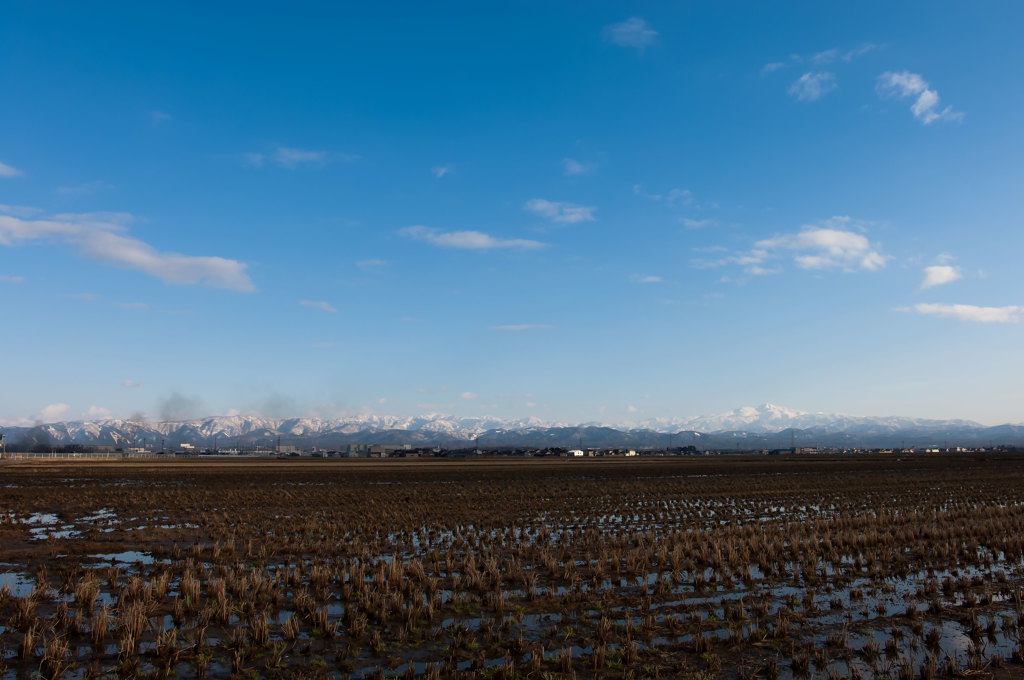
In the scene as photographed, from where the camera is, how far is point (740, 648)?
9.56 m

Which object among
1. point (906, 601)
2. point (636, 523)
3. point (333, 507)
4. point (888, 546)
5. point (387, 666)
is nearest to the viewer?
point (387, 666)

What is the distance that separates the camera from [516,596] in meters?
12.7

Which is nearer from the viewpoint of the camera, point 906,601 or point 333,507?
point 906,601

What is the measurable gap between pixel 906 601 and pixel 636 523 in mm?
12688

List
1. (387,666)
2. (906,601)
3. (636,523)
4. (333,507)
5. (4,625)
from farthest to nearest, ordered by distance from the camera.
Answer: (333,507)
(636,523)
(906,601)
(4,625)
(387,666)

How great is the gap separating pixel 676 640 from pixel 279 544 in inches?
526

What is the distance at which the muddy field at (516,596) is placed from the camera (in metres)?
8.94

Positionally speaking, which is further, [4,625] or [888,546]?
[888,546]

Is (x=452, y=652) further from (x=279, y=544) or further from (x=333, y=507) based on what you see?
(x=333, y=507)

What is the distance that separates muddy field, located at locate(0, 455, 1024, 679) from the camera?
29.3ft

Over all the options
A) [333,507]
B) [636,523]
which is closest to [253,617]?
[636,523]

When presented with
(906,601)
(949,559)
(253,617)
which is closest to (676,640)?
(906,601)

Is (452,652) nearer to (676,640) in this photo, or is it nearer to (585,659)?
(585,659)

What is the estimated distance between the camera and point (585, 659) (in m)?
9.11
